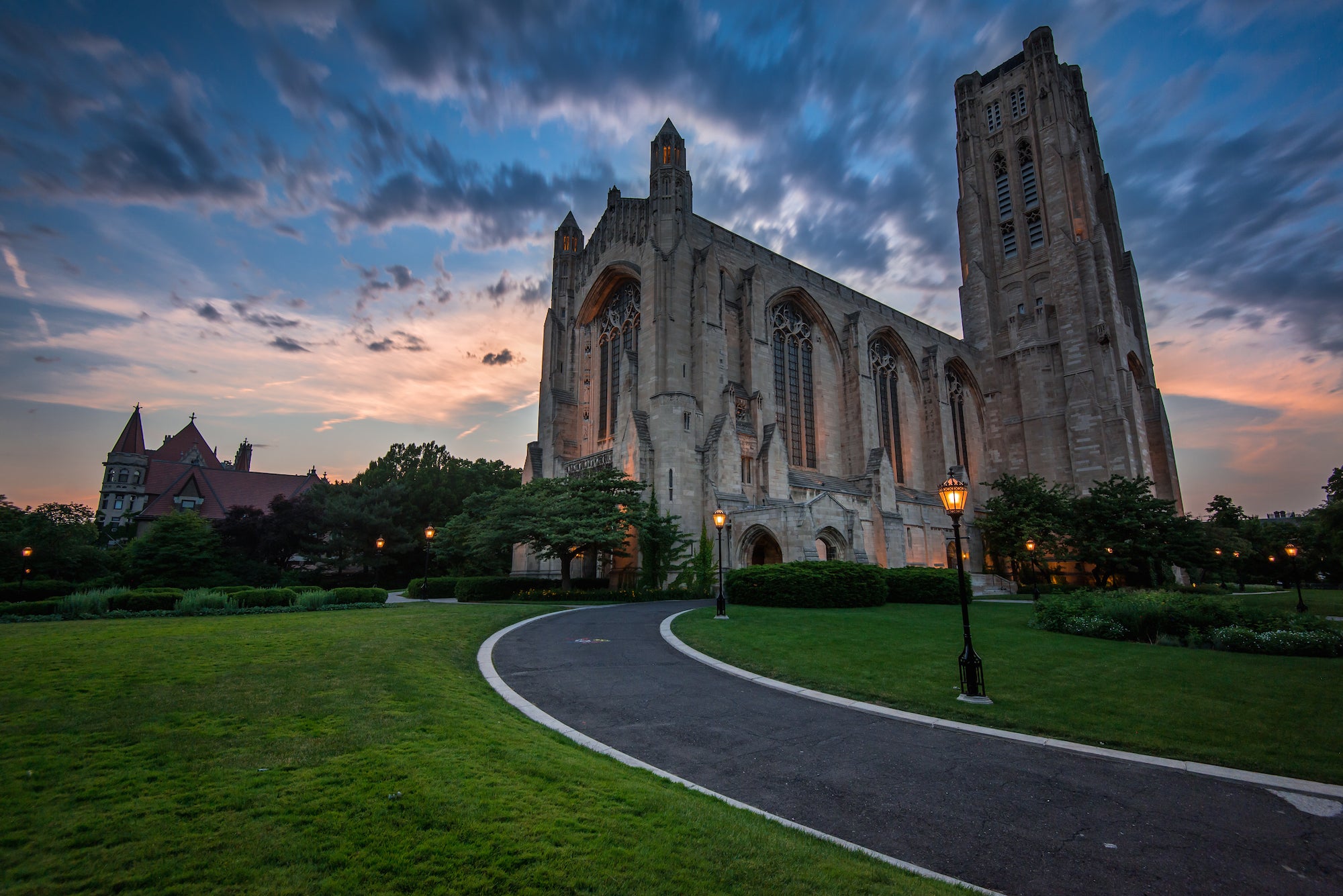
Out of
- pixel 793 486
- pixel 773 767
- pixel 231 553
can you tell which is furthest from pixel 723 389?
pixel 231 553

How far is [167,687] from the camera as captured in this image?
6270 mm

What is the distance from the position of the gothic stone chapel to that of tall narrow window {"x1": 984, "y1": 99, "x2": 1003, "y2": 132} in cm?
14

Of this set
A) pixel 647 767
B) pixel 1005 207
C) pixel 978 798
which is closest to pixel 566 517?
pixel 647 767

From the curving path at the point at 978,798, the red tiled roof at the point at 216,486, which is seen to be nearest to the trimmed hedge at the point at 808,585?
the curving path at the point at 978,798

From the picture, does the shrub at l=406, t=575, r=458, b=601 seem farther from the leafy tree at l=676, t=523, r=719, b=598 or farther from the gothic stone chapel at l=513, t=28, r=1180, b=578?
the leafy tree at l=676, t=523, r=719, b=598

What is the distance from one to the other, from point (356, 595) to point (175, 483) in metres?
48.2

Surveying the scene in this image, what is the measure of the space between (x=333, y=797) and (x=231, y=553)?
42016 mm

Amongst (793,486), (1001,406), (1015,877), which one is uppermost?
(1001,406)

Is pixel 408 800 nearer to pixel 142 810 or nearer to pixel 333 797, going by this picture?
pixel 333 797

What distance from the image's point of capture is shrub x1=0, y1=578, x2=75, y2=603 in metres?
A: 16.5

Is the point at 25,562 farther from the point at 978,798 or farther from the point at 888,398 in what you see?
the point at 888,398

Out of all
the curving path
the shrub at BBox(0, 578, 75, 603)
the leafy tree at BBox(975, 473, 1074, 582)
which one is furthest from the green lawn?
the leafy tree at BBox(975, 473, 1074, 582)

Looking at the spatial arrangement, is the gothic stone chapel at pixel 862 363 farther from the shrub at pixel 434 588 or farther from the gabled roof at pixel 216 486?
the gabled roof at pixel 216 486

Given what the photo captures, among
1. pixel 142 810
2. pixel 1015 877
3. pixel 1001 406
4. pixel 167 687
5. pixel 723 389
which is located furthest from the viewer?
pixel 1001 406
